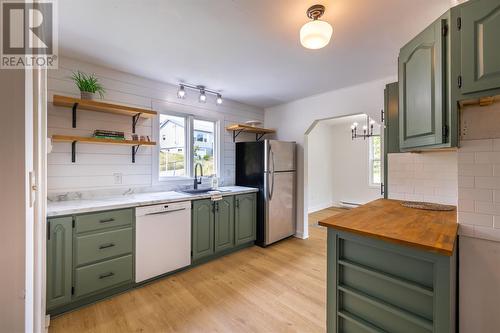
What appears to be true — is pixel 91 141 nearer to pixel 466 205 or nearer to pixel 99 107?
pixel 99 107

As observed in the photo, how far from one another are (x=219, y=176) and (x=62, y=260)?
2.24 m

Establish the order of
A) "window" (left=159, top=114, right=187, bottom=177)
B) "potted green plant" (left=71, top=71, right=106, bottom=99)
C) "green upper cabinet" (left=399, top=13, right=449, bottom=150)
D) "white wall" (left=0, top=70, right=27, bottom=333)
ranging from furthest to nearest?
"window" (left=159, top=114, right=187, bottom=177) < "potted green plant" (left=71, top=71, right=106, bottom=99) < "green upper cabinet" (left=399, top=13, right=449, bottom=150) < "white wall" (left=0, top=70, right=27, bottom=333)

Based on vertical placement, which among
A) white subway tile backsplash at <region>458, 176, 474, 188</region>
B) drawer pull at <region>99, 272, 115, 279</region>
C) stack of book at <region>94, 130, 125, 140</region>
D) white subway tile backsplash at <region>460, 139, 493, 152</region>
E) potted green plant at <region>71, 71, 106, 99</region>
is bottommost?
drawer pull at <region>99, 272, 115, 279</region>

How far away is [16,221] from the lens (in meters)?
0.53

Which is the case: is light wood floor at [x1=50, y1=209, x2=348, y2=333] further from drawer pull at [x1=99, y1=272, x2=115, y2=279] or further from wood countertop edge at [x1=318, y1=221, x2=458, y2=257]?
wood countertop edge at [x1=318, y1=221, x2=458, y2=257]

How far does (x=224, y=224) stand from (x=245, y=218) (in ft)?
1.34

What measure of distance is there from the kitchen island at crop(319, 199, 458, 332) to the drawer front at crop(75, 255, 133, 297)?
1.95 metres

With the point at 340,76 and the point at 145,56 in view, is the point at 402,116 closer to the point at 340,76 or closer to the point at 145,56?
the point at 340,76

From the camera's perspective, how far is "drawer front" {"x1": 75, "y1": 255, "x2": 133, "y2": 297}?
6.56ft

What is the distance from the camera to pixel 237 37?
199 centimetres

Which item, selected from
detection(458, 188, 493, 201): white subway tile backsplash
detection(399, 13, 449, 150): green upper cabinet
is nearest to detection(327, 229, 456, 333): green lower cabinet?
Answer: detection(458, 188, 493, 201): white subway tile backsplash

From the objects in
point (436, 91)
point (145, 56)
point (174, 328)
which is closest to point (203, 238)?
point (174, 328)

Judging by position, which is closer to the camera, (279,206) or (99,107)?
(99,107)

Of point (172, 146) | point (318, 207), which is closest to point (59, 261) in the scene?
point (172, 146)
